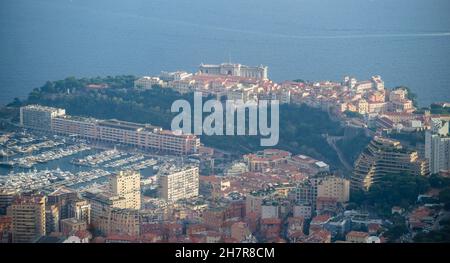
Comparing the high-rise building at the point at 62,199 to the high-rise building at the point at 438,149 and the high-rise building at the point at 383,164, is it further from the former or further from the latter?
the high-rise building at the point at 438,149

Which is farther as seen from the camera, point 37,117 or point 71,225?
point 37,117

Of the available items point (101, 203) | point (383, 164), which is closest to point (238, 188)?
point (383, 164)

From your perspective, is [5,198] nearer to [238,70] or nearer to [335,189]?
[335,189]

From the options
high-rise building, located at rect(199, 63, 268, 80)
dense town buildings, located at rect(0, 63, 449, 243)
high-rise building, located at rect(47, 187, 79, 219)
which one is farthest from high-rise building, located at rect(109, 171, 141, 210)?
high-rise building, located at rect(199, 63, 268, 80)

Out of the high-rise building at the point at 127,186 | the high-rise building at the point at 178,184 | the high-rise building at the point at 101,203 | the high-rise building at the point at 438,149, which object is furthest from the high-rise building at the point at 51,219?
the high-rise building at the point at 438,149

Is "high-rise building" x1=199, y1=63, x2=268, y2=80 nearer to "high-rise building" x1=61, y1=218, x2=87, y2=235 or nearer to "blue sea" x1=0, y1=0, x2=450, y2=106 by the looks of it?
"blue sea" x1=0, y1=0, x2=450, y2=106

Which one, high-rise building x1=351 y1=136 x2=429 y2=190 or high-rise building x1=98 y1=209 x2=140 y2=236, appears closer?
high-rise building x1=98 y1=209 x2=140 y2=236
